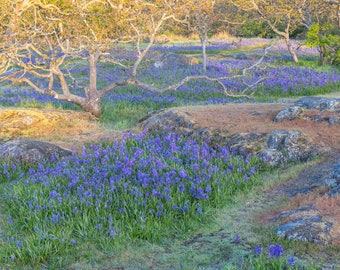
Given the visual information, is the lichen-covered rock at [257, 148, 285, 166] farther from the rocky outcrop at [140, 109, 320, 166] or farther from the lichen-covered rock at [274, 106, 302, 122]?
the lichen-covered rock at [274, 106, 302, 122]

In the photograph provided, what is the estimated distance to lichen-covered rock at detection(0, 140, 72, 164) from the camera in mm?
9266

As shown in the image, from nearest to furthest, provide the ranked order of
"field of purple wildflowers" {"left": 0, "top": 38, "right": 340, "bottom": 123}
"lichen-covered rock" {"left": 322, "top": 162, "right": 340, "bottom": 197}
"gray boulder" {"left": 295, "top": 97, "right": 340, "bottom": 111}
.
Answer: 1. "lichen-covered rock" {"left": 322, "top": 162, "right": 340, "bottom": 197}
2. "gray boulder" {"left": 295, "top": 97, "right": 340, "bottom": 111}
3. "field of purple wildflowers" {"left": 0, "top": 38, "right": 340, "bottom": 123}

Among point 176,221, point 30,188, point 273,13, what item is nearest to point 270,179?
point 176,221

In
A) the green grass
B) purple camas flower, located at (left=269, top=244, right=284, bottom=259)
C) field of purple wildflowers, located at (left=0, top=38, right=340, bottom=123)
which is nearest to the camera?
purple camas flower, located at (left=269, top=244, right=284, bottom=259)

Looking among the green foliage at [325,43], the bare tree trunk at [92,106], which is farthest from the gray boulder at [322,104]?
the green foliage at [325,43]

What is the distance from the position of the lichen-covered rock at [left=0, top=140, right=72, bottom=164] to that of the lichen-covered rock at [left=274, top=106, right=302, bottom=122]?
4.71 metres

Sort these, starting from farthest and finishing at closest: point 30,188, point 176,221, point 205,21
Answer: point 205,21 → point 30,188 → point 176,221

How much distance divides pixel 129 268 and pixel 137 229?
Answer: 2.61 feet

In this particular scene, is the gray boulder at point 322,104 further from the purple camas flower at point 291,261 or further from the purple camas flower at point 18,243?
the purple camas flower at point 18,243

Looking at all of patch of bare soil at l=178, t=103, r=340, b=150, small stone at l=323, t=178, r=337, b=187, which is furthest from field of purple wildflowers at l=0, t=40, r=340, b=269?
small stone at l=323, t=178, r=337, b=187

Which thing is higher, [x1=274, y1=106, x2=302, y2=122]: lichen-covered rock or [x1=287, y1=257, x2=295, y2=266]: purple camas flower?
[x1=274, y1=106, x2=302, y2=122]: lichen-covered rock

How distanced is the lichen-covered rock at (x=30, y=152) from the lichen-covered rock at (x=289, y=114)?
4.71 m

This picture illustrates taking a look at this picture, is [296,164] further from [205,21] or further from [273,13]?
[273,13]

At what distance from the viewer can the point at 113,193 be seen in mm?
6793
